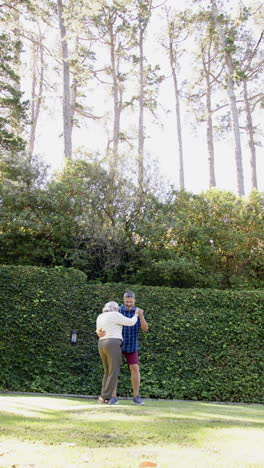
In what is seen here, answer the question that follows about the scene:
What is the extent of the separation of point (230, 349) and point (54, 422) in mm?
6030

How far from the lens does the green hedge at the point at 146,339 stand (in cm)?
905

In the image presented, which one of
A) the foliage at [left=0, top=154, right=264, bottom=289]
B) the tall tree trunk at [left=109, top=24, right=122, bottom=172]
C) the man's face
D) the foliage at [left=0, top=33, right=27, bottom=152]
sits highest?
→ the tall tree trunk at [left=109, top=24, right=122, bottom=172]

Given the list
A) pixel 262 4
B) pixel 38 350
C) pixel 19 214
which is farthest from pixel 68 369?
pixel 262 4

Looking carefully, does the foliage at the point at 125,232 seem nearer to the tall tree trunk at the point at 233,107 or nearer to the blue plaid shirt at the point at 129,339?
the blue plaid shirt at the point at 129,339

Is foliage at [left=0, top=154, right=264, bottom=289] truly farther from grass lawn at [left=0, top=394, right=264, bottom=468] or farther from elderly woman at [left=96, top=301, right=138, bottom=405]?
grass lawn at [left=0, top=394, right=264, bottom=468]

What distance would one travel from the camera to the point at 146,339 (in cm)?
952

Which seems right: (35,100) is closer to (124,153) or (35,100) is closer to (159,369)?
(124,153)

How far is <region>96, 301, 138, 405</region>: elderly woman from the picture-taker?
21.5ft

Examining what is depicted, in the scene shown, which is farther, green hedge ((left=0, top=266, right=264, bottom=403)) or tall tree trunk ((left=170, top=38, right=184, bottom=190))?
tall tree trunk ((left=170, top=38, right=184, bottom=190))

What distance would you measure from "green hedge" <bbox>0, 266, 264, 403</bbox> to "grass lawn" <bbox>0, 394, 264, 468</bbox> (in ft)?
13.9

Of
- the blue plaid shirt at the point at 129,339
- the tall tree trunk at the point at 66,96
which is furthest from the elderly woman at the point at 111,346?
the tall tree trunk at the point at 66,96

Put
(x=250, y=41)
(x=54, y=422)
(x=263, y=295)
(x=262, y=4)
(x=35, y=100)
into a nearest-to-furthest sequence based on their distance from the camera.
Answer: (x=54, y=422), (x=263, y=295), (x=262, y=4), (x=250, y=41), (x=35, y=100)

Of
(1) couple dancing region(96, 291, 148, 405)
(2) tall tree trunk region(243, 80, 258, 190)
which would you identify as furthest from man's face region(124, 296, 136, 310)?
(2) tall tree trunk region(243, 80, 258, 190)

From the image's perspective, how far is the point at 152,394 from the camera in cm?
908
